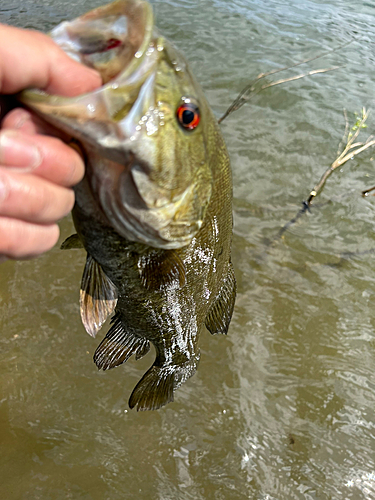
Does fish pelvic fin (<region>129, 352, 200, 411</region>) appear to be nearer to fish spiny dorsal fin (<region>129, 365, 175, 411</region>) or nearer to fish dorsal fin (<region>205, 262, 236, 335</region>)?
fish spiny dorsal fin (<region>129, 365, 175, 411</region>)

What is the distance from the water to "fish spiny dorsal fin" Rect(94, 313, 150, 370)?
1.48 metres

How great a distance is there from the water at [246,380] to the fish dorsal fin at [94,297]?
6.16 ft

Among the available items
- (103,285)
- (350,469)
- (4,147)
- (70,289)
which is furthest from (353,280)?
(4,147)

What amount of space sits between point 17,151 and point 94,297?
77 centimetres

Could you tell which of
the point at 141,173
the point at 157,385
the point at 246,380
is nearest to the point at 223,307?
the point at 157,385

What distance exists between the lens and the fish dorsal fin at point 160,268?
145cm

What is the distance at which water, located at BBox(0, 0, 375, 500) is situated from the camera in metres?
2.93

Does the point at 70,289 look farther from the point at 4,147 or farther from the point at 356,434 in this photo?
the point at 4,147

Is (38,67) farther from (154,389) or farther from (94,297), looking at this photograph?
(154,389)

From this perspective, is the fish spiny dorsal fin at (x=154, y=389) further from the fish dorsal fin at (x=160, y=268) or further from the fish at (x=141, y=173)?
the fish dorsal fin at (x=160, y=268)

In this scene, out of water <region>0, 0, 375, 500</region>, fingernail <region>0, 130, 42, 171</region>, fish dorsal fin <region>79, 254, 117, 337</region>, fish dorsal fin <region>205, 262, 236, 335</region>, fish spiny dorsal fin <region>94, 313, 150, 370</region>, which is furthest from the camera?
water <region>0, 0, 375, 500</region>

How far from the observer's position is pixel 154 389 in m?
2.08

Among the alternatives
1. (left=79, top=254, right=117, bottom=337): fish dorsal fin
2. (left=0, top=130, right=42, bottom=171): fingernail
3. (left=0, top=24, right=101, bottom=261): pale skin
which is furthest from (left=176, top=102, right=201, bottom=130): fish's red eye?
(left=79, top=254, right=117, bottom=337): fish dorsal fin

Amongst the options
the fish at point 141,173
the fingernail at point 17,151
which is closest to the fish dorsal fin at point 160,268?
the fish at point 141,173
